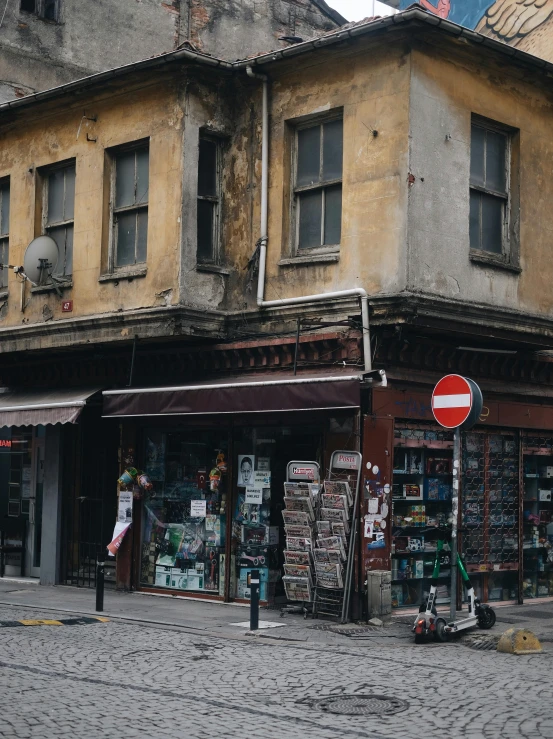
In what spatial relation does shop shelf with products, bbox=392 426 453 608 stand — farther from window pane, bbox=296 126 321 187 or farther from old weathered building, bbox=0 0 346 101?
old weathered building, bbox=0 0 346 101

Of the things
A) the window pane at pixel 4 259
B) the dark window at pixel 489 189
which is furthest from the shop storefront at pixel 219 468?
the window pane at pixel 4 259

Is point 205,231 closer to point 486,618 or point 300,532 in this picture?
point 300,532

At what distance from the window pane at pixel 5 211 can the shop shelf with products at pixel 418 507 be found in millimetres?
8670

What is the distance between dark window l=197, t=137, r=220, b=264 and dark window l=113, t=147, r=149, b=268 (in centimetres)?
92

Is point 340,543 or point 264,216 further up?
point 264,216

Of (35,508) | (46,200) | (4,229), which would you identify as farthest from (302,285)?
(35,508)

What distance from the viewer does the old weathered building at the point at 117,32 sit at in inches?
924

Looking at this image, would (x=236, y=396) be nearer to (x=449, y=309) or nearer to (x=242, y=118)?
(x=449, y=309)

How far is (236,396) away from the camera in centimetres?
1467

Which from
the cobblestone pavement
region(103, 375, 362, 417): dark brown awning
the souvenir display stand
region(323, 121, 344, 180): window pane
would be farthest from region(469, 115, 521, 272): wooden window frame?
the cobblestone pavement

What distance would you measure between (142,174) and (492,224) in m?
5.41

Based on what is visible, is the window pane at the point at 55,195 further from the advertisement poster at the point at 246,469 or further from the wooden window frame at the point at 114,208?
the advertisement poster at the point at 246,469

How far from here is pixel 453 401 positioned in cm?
1278

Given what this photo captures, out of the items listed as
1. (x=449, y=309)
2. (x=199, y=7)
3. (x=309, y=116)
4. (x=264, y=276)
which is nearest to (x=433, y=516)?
(x=449, y=309)
